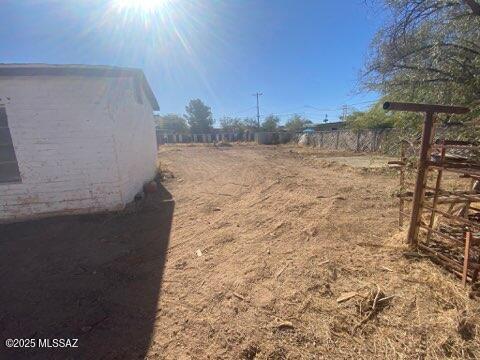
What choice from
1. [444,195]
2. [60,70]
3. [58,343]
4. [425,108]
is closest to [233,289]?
[58,343]

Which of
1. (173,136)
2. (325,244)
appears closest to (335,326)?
(325,244)

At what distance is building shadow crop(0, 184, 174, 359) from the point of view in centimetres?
238

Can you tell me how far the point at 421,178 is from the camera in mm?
3361

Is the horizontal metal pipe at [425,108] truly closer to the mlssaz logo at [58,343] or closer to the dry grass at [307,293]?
the dry grass at [307,293]

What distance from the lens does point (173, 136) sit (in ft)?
153

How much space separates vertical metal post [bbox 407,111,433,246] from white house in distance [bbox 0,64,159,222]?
5.62m

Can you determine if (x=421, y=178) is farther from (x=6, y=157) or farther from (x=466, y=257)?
(x=6, y=157)

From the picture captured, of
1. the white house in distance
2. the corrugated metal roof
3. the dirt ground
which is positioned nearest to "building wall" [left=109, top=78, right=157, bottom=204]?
the white house in distance

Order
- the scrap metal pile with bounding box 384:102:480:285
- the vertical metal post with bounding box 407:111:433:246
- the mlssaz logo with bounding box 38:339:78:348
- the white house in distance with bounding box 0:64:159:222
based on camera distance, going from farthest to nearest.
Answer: the white house in distance with bounding box 0:64:159:222, the vertical metal post with bounding box 407:111:433:246, the scrap metal pile with bounding box 384:102:480:285, the mlssaz logo with bounding box 38:339:78:348

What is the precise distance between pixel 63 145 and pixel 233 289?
16.0ft

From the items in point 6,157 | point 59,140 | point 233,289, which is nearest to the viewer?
point 233,289

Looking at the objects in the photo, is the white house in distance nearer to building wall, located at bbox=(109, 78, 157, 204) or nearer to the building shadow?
building wall, located at bbox=(109, 78, 157, 204)

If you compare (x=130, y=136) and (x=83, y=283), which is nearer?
(x=83, y=283)

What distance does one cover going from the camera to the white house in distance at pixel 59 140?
17.3ft
